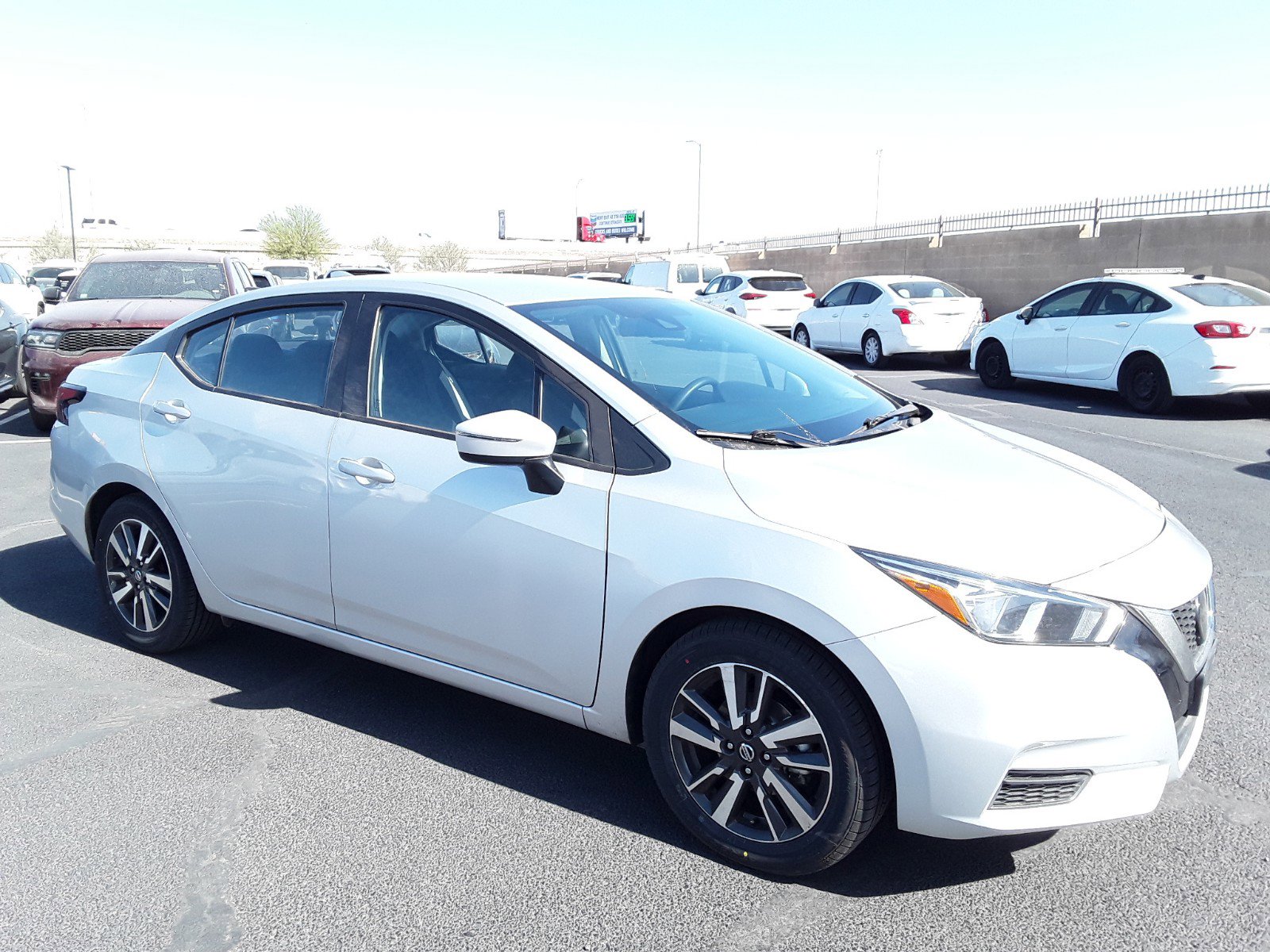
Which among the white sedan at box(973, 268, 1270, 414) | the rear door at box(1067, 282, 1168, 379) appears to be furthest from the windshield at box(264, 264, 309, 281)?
the rear door at box(1067, 282, 1168, 379)

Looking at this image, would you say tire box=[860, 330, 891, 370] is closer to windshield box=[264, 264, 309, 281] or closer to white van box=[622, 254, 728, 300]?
white van box=[622, 254, 728, 300]

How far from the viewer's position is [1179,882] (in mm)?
3059

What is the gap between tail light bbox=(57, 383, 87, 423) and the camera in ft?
16.3

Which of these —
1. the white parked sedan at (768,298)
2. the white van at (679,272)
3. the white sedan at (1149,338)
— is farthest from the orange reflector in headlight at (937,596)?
the white van at (679,272)

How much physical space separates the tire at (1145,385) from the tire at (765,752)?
1032 centimetres

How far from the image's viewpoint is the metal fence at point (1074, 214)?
1741 centimetres

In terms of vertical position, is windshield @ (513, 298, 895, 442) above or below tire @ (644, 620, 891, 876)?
above

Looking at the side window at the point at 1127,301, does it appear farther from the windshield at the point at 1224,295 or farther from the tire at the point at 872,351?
the tire at the point at 872,351

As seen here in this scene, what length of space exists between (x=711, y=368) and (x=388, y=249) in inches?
3726

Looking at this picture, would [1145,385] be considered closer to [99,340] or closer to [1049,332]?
[1049,332]

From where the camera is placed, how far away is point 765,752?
3.07m

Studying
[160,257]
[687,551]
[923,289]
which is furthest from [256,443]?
[923,289]

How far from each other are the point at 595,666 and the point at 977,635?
1.16m

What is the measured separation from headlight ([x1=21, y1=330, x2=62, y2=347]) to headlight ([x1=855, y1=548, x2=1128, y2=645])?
9.14m
